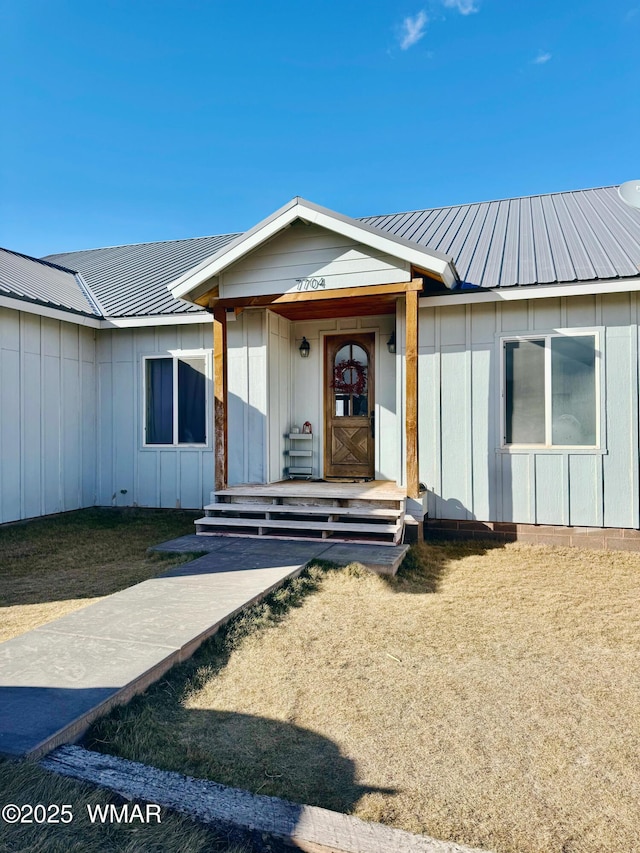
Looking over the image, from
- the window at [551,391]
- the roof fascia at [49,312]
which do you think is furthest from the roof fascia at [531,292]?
the roof fascia at [49,312]

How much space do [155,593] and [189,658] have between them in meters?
1.19

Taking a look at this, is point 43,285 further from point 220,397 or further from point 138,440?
point 220,397

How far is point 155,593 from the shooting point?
4379mm

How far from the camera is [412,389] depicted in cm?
626

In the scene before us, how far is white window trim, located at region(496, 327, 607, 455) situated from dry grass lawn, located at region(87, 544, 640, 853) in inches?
96.6

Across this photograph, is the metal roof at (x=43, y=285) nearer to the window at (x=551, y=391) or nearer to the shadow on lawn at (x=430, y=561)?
the shadow on lawn at (x=430, y=561)

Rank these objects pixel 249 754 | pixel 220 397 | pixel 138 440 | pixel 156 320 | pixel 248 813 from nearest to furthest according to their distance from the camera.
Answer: pixel 248 813, pixel 249 754, pixel 220 397, pixel 156 320, pixel 138 440

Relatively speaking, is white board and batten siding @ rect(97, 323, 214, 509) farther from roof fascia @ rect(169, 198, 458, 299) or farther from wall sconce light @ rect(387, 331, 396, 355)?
wall sconce light @ rect(387, 331, 396, 355)

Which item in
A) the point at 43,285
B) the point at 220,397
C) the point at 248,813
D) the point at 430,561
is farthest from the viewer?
the point at 43,285

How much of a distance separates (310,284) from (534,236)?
3751 millimetres

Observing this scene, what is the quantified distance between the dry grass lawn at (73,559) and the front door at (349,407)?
2.45 metres

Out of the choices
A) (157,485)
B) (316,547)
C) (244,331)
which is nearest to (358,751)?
(316,547)

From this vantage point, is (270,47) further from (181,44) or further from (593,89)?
(593,89)

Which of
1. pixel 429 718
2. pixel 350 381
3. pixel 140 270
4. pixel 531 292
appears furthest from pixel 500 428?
pixel 140 270
